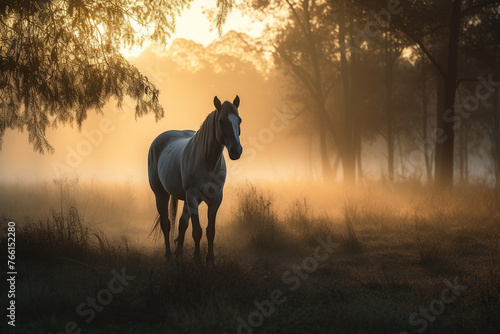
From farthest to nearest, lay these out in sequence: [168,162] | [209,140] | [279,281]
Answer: [168,162], [209,140], [279,281]

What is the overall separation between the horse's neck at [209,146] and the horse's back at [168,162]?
2.61 ft

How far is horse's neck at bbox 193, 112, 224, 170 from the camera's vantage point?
6.85m

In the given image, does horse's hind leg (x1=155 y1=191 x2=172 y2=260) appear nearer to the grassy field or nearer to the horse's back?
the horse's back

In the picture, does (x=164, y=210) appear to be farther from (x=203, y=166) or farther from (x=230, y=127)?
(x=230, y=127)

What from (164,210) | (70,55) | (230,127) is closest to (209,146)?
(230,127)

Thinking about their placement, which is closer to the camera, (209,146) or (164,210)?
(209,146)

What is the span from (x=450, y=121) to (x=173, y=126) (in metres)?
32.5

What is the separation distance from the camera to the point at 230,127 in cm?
616

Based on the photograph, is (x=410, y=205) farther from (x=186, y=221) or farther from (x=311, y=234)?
(x=186, y=221)

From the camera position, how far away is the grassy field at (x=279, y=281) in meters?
4.66

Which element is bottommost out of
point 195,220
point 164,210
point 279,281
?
point 279,281

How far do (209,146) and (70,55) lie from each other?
3.46 meters

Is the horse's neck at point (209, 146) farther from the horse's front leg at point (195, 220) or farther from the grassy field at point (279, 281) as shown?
the grassy field at point (279, 281)

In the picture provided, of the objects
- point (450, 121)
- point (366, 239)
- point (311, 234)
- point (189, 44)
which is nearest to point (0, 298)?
point (311, 234)
